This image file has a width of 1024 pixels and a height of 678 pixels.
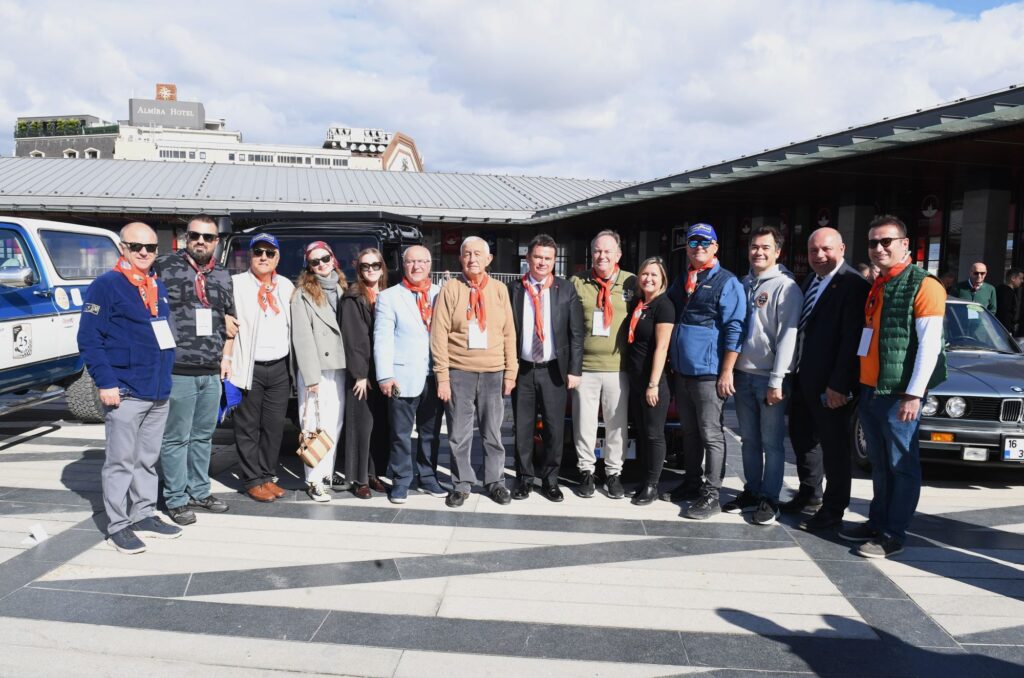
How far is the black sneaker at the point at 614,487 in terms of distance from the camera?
5551 millimetres

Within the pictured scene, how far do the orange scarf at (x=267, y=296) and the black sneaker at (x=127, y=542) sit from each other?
1746 mm

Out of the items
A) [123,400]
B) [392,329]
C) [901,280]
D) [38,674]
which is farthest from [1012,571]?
[123,400]

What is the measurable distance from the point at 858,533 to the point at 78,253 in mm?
8207

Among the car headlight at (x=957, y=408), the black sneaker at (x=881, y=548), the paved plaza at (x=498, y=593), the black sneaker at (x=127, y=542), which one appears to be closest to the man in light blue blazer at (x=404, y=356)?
the paved plaza at (x=498, y=593)

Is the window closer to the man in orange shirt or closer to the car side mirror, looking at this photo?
the car side mirror

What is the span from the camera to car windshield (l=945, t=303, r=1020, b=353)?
6.94 meters

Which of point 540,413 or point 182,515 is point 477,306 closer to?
point 540,413

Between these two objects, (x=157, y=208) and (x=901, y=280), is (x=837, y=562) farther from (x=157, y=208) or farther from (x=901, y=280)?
(x=157, y=208)

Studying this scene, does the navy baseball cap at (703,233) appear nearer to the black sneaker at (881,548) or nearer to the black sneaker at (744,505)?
the black sneaker at (744,505)

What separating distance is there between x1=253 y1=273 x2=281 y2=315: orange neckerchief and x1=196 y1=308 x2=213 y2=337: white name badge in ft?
1.40

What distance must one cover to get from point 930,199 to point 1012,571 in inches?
400

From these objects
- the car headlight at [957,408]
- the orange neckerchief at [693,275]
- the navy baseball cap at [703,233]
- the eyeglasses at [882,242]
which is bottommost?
the car headlight at [957,408]

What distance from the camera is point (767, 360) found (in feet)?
16.1

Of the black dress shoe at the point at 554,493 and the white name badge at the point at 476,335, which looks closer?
the white name badge at the point at 476,335
